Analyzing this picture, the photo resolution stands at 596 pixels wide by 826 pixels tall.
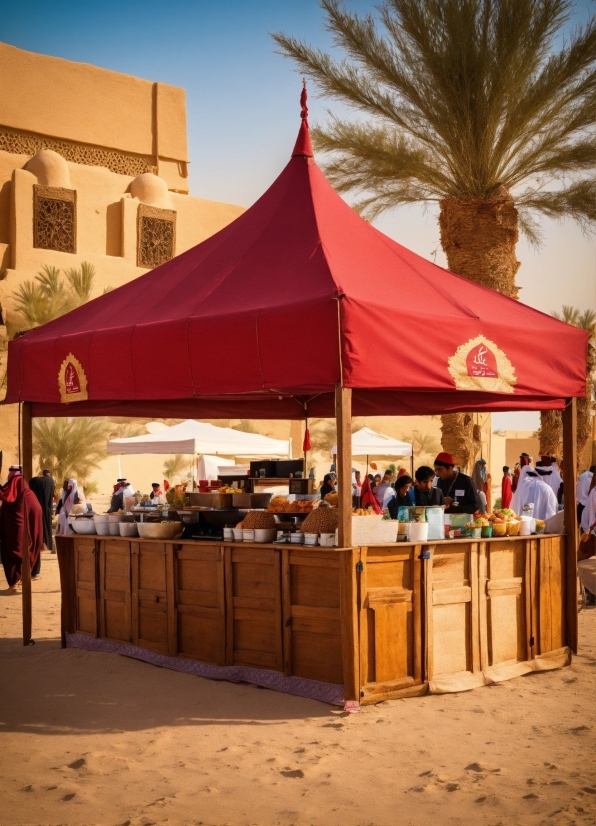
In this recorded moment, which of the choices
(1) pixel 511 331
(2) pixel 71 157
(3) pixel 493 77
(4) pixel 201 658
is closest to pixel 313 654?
(4) pixel 201 658

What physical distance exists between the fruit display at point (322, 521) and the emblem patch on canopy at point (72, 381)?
86.7 inches

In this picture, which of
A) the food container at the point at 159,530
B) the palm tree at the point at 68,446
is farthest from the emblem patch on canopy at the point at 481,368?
the palm tree at the point at 68,446

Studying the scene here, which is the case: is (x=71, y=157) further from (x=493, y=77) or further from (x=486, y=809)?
(x=486, y=809)

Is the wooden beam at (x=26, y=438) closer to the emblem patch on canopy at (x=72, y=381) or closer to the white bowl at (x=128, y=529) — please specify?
the emblem patch on canopy at (x=72, y=381)

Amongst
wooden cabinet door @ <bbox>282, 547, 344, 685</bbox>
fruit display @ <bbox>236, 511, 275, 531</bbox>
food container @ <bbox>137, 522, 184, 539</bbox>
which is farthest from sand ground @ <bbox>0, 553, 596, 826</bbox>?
fruit display @ <bbox>236, 511, 275, 531</bbox>

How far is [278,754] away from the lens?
553 cm

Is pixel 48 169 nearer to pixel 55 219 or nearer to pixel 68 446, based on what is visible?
pixel 55 219

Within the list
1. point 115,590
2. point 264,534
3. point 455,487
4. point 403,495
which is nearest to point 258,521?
point 264,534

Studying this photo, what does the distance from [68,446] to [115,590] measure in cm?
2365

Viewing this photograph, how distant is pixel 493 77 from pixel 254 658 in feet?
34.7

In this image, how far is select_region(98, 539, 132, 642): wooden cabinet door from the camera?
8.23 m

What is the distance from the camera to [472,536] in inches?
297

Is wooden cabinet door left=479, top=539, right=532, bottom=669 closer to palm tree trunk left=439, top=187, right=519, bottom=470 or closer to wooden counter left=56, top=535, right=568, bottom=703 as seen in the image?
wooden counter left=56, top=535, right=568, bottom=703

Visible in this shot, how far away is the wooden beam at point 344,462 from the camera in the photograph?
6449 mm
